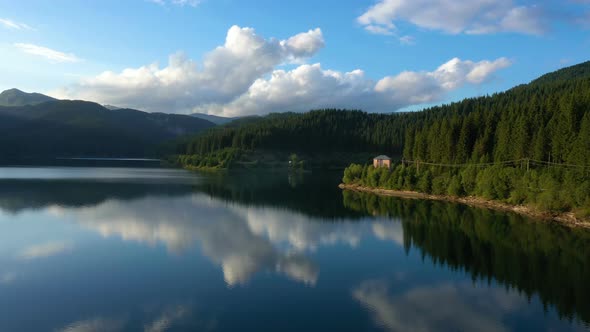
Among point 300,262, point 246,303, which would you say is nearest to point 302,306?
point 246,303

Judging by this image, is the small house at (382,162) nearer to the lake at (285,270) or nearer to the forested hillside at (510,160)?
the forested hillside at (510,160)

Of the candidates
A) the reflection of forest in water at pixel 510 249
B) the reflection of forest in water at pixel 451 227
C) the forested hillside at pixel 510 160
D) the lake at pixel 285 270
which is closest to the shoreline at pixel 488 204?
the forested hillside at pixel 510 160

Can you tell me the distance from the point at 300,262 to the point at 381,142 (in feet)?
466

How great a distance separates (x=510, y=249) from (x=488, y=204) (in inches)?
1023

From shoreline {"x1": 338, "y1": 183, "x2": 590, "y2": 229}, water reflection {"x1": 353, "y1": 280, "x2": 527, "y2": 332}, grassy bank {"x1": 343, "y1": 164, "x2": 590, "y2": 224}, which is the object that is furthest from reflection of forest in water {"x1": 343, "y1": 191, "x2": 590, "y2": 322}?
grassy bank {"x1": 343, "y1": 164, "x2": 590, "y2": 224}

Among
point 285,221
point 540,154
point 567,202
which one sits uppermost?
point 540,154

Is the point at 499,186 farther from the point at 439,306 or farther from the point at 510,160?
the point at 439,306

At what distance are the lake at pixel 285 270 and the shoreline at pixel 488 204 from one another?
104 inches

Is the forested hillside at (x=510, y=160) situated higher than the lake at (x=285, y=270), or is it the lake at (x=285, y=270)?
the forested hillside at (x=510, y=160)

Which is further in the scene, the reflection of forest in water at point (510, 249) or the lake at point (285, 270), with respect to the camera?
the reflection of forest in water at point (510, 249)

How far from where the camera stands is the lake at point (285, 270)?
67.1 ft

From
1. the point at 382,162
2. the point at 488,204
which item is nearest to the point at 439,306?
the point at 488,204

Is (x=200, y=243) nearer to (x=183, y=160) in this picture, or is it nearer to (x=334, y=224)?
(x=334, y=224)

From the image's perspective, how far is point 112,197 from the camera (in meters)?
64.6
